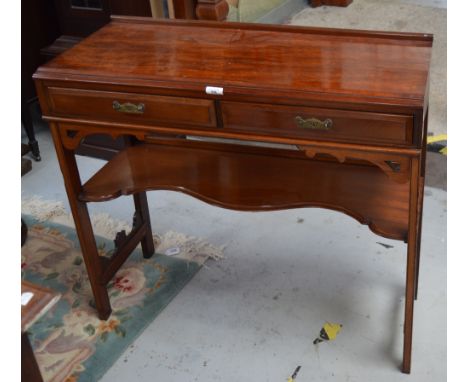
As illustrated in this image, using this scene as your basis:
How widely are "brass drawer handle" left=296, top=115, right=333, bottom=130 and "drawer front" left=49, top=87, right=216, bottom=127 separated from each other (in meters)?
0.24

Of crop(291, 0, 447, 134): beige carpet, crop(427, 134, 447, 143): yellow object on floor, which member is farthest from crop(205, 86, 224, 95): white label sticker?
crop(291, 0, 447, 134): beige carpet

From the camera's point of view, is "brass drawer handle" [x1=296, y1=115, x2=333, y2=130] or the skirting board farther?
the skirting board

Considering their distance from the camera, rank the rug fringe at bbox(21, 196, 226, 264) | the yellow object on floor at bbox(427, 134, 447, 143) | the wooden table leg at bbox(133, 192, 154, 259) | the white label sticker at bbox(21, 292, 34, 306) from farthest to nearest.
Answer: the yellow object on floor at bbox(427, 134, 447, 143) < the rug fringe at bbox(21, 196, 226, 264) < the wooden table leg at bbox(133, 192, 154, 259) < the white label sticker at bbox(21, 292, 34, 306)

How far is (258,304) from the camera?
235 centimetres

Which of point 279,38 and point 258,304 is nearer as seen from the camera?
point 279,38

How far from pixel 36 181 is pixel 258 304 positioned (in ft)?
4.62

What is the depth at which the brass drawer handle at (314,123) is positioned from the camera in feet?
5.52

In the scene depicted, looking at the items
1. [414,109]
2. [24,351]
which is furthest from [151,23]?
[24,351]

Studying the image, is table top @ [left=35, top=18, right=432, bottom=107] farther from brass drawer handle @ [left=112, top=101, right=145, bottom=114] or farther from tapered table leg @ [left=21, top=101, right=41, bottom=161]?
tapered table leg @ [left=21, top=101, right=41, bottom=161]

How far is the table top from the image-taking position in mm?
1698

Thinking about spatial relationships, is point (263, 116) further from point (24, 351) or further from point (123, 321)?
point (123, 321)

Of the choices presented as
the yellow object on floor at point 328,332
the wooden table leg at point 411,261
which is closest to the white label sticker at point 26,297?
the wooden table leg at point 411,261

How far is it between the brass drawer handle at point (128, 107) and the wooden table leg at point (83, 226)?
23 centimetres

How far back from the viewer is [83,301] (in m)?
2.43
